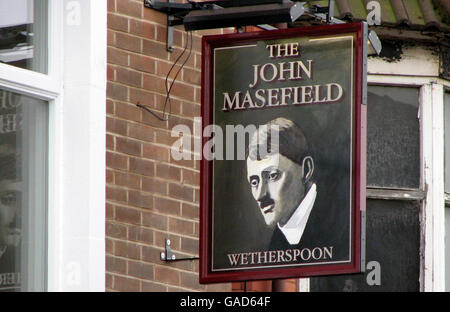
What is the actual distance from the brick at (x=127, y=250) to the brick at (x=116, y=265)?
34 millimetres

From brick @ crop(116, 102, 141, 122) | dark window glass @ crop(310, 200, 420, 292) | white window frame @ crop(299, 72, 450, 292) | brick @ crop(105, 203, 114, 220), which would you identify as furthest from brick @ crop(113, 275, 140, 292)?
white window frame @ crop(299, 72, 450, 292)

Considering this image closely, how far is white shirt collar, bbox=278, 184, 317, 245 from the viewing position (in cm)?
771

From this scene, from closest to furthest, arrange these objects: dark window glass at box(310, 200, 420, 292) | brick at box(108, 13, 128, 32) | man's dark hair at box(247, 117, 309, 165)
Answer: man's dark hair at box(247, 117, 309, 165)
brick at box(108, 13, 128, 32)
dark window glass at box(310, 200, 420, 292)

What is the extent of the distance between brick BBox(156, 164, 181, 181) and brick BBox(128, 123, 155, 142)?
176 mm

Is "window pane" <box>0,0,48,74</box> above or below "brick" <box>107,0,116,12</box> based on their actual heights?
below

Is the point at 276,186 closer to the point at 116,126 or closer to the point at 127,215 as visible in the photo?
the point at 127,215

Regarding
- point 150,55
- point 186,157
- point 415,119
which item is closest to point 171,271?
point 186,157

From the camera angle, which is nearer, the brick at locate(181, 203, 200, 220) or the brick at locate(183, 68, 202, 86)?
the brick at locate(181, 203, 200, 220)

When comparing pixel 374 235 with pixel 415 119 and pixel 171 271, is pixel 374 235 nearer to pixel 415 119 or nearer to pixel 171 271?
pixel 415 119

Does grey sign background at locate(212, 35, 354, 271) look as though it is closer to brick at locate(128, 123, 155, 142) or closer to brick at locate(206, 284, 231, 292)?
brick at locate(128, 123, 155, 142)

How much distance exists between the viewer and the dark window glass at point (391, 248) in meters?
9.57

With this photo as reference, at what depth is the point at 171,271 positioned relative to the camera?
27.4ft

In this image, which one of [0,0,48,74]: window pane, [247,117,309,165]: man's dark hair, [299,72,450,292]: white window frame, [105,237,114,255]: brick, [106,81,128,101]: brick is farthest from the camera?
[299,72,450,292]: white window frame

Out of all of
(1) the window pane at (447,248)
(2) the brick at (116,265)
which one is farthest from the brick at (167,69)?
(1) the window pane at (447,248)
